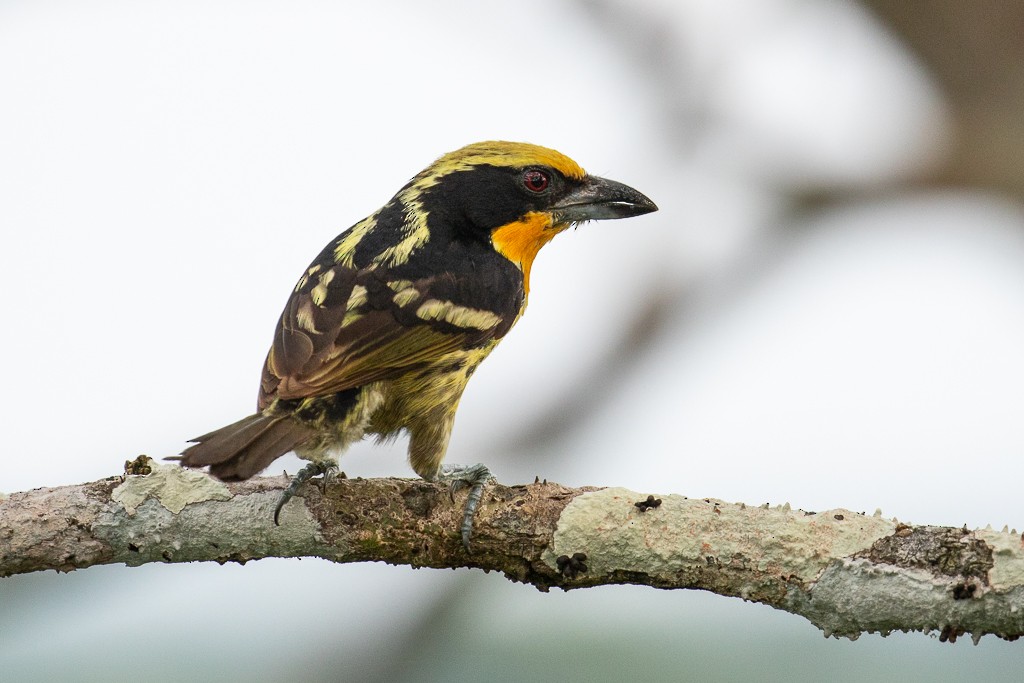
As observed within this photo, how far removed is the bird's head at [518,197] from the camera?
4887 millimetres

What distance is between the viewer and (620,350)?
712 centimetres

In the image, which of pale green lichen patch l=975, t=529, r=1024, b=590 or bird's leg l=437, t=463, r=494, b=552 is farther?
bird's leg l=437, t=463, r=494, b=552

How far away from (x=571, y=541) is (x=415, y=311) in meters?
1.23

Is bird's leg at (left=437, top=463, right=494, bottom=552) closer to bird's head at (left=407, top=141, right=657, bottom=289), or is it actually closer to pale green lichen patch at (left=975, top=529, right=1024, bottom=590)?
bird's head at (left=407, top=141, right=657, bottom=289)

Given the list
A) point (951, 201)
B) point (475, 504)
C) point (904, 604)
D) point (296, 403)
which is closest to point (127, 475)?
point (296, 403)

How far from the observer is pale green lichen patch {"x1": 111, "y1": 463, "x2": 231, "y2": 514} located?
3.64 meters

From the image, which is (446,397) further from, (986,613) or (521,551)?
(986,613)

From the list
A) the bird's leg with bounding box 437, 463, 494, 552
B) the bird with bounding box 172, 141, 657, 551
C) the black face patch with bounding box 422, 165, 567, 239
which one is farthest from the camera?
the black face patch with bounding box 422, 165, 567, 239

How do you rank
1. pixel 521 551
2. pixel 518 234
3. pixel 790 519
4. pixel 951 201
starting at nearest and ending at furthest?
pixel 790 519, pixel 521 551, pixel 518 234, pixel 951 201

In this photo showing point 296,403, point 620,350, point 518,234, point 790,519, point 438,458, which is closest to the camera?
point 790,519

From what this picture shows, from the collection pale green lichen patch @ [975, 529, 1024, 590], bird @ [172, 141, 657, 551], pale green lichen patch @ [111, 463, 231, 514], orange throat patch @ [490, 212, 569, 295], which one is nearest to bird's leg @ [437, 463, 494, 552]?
bird @ [172, 141, 657, 551]

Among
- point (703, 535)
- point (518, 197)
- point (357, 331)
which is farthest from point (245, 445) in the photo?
point (518, 197)

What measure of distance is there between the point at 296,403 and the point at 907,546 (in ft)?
6.84

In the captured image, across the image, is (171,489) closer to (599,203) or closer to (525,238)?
(525,238)
